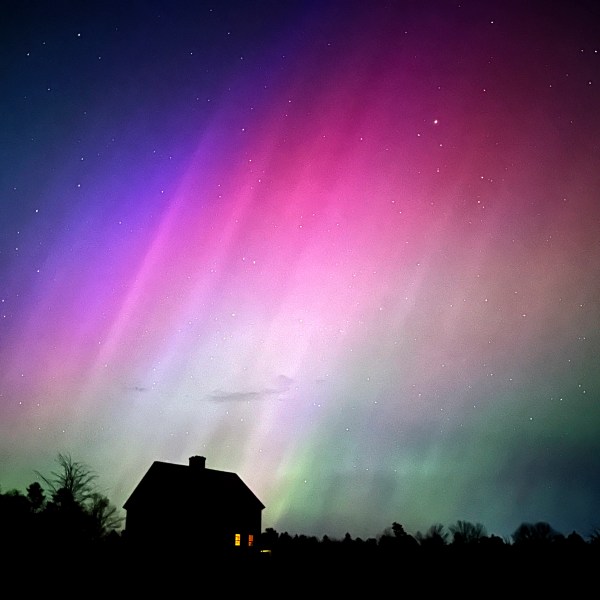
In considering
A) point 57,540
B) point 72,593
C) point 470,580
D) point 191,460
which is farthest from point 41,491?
point 470,580

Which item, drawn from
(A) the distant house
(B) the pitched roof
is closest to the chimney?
(A) the distant house

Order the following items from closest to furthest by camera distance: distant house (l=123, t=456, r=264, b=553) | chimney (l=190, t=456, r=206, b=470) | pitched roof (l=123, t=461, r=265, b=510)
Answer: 1. distant house (l=123, t=456, r=264, b=553)
2. pitched roof (l=123, t=461, r=265, b=510)
3. chimney (l=190, t=456, r=206, b=470)

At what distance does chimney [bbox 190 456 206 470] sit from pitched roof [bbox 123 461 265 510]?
6.9 inches

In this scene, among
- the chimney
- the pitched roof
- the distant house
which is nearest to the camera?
the distant house

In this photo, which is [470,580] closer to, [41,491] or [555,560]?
[555,560]

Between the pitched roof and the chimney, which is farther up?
the chimney

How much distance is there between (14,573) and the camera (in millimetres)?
17719

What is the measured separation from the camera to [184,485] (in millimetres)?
47094

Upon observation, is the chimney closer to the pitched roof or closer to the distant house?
the distant house

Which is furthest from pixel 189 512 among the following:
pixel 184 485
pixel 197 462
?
pixel 197 462

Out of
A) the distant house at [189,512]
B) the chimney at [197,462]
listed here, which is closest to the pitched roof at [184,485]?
the distant house at [189,512]

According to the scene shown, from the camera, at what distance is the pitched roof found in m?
46.3

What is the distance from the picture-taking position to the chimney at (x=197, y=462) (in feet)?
164

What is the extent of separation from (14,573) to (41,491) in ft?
190
